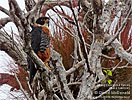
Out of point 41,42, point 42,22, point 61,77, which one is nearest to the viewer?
point 61,77

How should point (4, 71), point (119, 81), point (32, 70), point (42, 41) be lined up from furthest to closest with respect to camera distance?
1. point (4, 71)
2. point (119, 81)
3. point (42, 41)
4. point (32, 70)

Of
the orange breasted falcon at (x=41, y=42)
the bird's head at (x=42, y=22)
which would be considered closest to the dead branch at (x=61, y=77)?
the orange breasted falcon at (x=41, y=42)

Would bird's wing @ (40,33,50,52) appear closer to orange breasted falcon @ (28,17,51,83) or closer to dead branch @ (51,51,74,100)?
orange breasted falcon @ (28,17,51,83)

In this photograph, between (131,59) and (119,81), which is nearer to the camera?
(131,59)

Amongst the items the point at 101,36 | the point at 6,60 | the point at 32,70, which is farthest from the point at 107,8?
the point at 6,60

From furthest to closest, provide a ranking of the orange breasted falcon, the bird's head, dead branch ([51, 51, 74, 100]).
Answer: the bird's head, the orange breasted falcon, dead branch ([51, 51, 74, 100])

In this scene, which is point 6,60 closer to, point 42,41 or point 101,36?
point 42,41

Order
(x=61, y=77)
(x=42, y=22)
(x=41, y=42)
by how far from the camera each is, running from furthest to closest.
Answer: (x=42, y=22)
(x=41, y=42)
(x=61, y=77)

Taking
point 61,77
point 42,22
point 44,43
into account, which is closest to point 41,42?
point 44,43

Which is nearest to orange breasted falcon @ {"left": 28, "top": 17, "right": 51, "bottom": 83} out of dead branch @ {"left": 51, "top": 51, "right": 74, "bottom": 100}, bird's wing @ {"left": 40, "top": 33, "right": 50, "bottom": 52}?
bird's wing @ {"left": 40, "top": 33, "right": 50, "bottom": 52}

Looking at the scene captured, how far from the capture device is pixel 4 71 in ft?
4.98

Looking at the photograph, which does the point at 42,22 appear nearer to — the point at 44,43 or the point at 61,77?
the point at 44,43

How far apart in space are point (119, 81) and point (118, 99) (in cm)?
12

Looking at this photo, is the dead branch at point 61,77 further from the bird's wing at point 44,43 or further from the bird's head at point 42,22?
the bird's head at point 42,22
